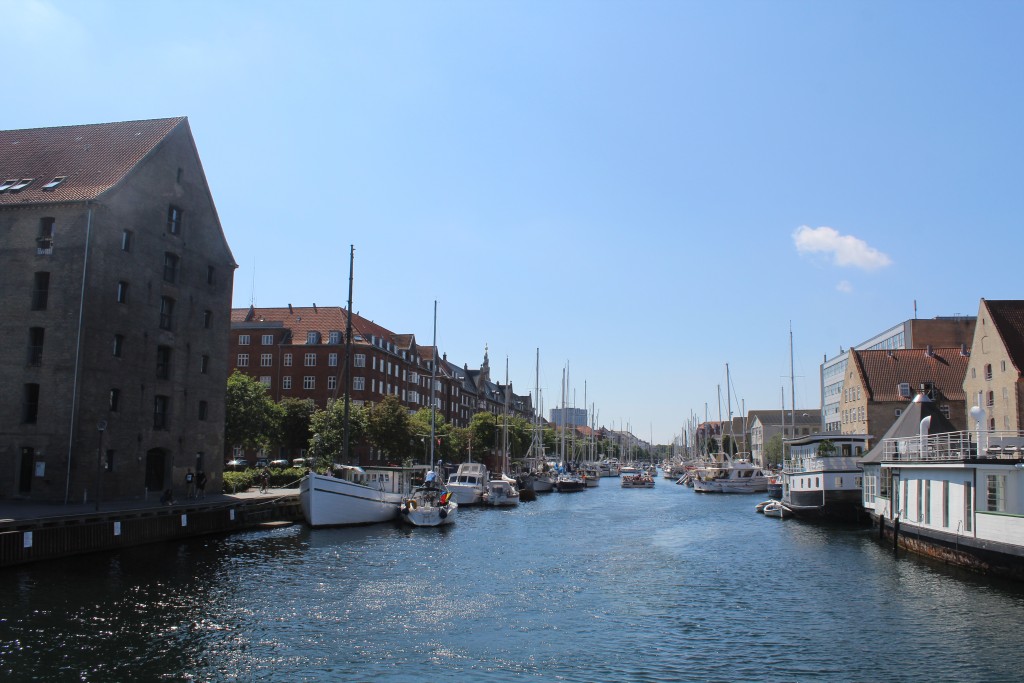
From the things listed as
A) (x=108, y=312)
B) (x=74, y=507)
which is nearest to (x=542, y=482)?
(x=108, y=312)

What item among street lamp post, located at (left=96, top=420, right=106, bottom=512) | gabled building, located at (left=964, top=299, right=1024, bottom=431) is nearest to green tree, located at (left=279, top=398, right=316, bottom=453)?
street lamp post, located at (left=96, top=420, right=106, bottom=512)

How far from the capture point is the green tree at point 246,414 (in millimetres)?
67562

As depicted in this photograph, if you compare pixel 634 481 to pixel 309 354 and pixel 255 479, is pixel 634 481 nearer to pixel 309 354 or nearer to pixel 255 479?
pixel 309 354

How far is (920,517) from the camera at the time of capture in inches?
1548

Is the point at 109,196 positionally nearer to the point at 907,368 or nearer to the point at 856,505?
the point at 856,505

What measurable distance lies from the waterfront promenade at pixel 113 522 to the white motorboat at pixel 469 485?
856 inches

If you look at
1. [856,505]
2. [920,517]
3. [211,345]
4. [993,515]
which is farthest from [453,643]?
[856,505]

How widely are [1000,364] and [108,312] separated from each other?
63.9 m

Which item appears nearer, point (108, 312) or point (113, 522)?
point (113, 522)

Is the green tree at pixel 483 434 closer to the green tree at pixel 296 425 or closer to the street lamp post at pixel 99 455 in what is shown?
the green tree at pixel 296 425

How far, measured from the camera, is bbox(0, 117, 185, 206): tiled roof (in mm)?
45062

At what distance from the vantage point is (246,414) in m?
67.9

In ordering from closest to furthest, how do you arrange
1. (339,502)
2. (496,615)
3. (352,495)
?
1. (496,615)
2. (339,502)
3. (352,495)

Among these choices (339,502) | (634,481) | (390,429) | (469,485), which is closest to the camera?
(339,502)
